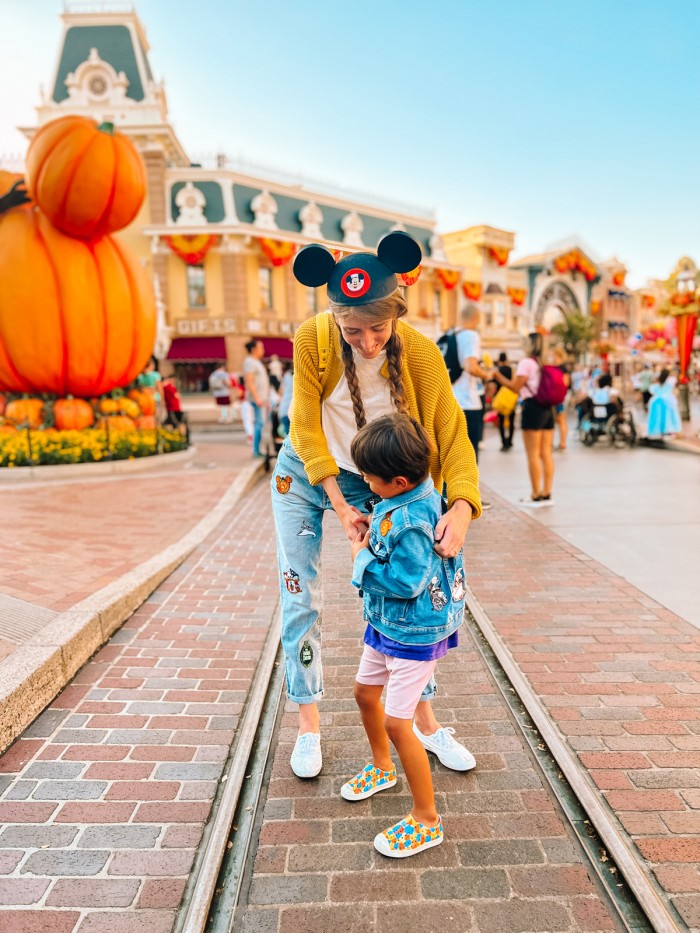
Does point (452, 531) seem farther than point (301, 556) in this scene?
No

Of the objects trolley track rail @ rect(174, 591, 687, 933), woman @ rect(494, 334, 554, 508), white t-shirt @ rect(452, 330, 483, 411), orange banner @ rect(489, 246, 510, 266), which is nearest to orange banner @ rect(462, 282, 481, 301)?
orange banner @ rect(489, 246, 510, 266)

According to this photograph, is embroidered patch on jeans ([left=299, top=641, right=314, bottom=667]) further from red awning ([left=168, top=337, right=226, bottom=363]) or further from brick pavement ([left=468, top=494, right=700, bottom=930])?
red awning ([left=168, top=337, right=226, bottom=363])

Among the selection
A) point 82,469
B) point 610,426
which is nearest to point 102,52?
point 82,469

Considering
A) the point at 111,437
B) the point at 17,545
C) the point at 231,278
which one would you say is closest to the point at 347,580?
the point at 17,545

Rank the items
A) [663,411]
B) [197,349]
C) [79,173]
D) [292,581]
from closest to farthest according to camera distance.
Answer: [292,581] → [79,173] → [663,411] → [197,349]

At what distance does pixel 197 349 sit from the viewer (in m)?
27.8

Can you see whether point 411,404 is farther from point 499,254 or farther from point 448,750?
point 499,254

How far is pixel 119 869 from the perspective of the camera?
194 cm

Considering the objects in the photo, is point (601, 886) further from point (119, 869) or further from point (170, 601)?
point (170, 601)

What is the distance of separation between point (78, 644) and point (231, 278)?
26.0m

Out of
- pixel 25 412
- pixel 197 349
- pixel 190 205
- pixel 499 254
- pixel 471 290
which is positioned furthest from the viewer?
pixel 499 254

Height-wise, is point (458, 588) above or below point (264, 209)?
below

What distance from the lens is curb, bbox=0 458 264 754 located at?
266 centimetres

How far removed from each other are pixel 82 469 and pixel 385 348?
26.5ft
